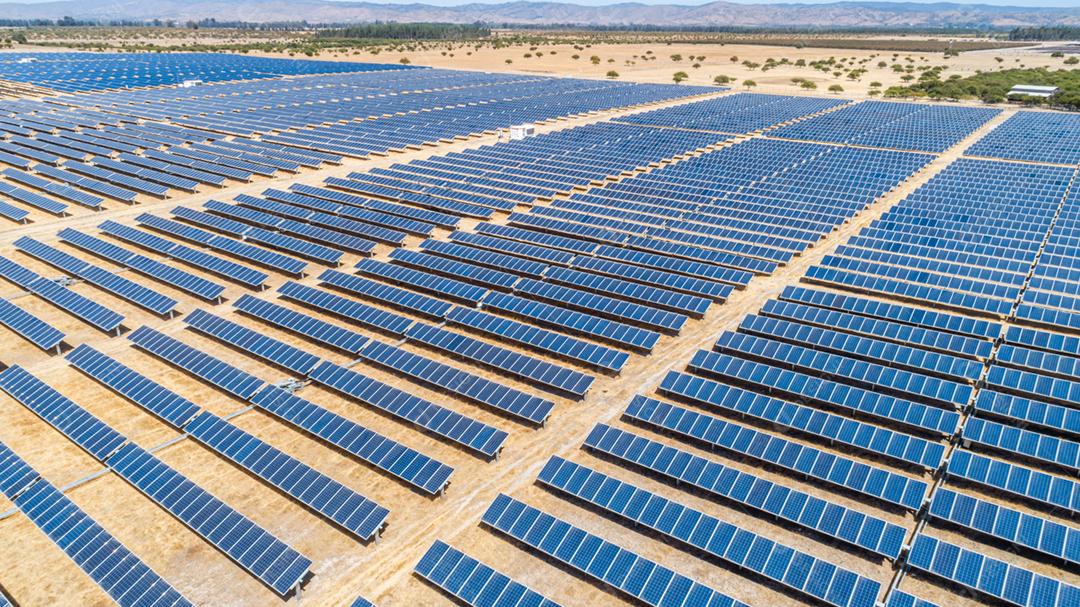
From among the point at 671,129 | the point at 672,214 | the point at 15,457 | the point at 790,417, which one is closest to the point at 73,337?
the point at 15,457

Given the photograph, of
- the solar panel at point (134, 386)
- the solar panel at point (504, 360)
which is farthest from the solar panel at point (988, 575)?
the solar panel at point (134, 386)

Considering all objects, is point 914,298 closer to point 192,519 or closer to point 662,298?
Answer: point 662,298

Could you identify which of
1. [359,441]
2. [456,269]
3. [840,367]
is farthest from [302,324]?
[840,367]

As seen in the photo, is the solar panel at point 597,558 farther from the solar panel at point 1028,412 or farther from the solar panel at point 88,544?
the solar panel at point 1028,412

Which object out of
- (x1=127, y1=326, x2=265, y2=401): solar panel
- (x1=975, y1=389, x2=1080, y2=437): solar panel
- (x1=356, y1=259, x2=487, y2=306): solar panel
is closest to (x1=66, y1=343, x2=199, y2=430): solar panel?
(x1=127, y1=326, x2=265, y2=401): solar panel

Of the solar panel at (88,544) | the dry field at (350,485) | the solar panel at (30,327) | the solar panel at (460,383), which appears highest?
the solar panel at (30,327)

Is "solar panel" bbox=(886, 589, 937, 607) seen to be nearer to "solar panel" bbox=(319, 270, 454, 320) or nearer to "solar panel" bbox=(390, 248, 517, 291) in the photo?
"solar panel" bbox=(319, 270, 454, 320)
